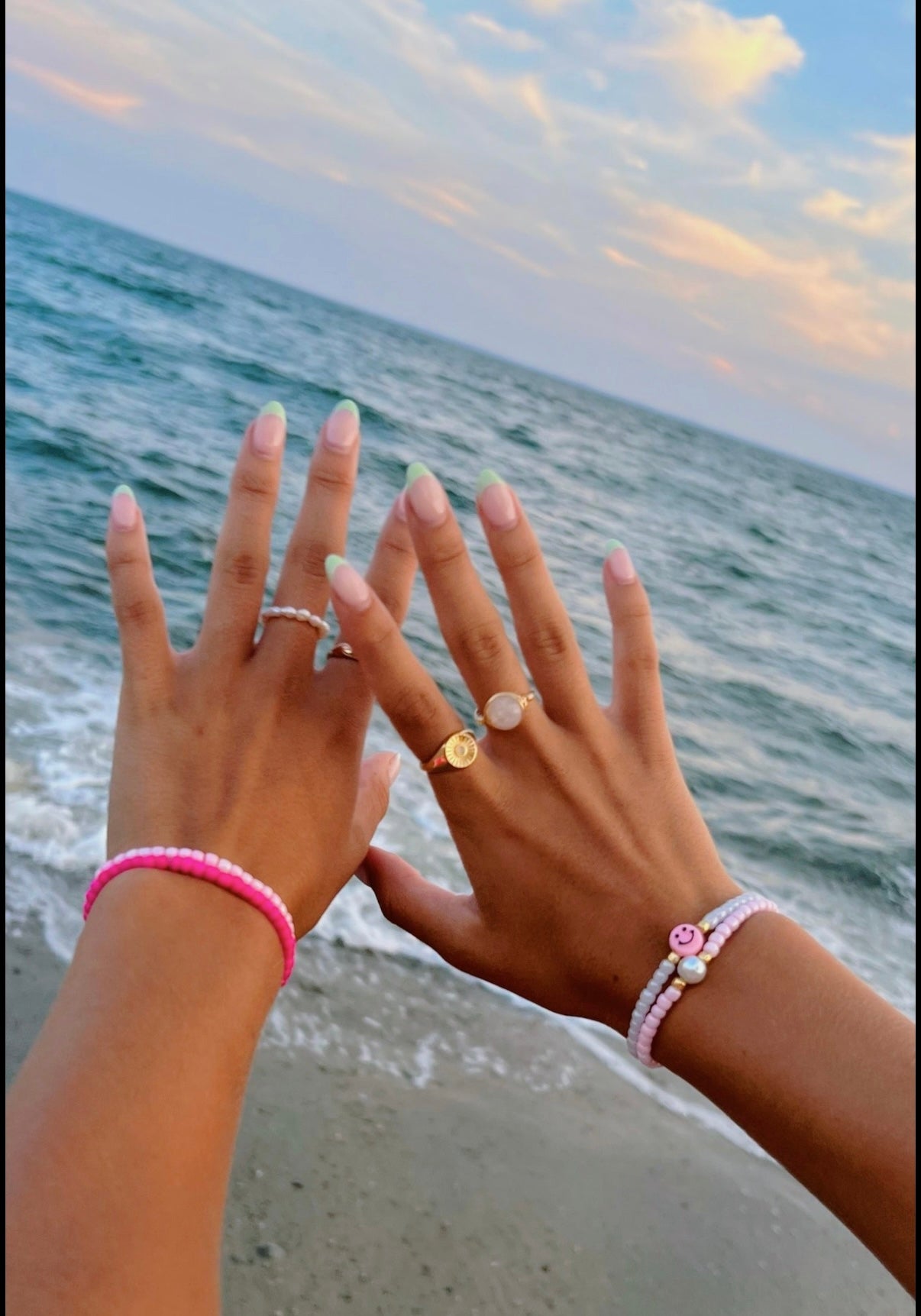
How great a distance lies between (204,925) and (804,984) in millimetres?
790

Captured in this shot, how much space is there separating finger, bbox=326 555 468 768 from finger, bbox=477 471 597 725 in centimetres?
18

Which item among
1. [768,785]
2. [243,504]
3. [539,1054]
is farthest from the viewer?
[768,785]

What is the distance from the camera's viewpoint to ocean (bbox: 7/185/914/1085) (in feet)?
16.2

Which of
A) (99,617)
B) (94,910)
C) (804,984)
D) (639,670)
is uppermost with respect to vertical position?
(639,670)

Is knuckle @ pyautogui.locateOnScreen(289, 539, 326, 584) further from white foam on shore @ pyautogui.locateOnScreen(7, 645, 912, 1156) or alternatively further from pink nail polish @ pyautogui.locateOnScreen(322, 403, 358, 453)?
white foam on shore @ pyautogui.locateOnScreen(7, 645, 912, 1156)

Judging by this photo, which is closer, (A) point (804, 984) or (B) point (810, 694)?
(A) point (804, 984)

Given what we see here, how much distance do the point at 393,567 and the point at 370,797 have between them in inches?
16.7

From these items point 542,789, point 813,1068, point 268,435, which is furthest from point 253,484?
point 813,1068

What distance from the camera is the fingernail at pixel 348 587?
1492 mm

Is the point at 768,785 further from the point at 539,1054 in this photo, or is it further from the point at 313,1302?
the point at 313,1302

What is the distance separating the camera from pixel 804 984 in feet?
4.44

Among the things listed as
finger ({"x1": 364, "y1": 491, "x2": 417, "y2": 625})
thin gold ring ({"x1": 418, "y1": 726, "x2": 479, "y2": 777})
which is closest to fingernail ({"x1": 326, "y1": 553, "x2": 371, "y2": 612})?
thin gold ring ({"x1": 418, "y1": 726, "x2": 479, "y2": 777})

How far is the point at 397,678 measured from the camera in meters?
1.57

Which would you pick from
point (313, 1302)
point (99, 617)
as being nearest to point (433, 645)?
point (99, 617)
